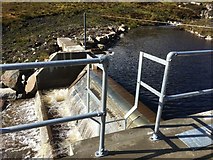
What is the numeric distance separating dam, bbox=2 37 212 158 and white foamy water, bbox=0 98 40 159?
0.21 m

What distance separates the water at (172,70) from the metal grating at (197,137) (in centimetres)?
398

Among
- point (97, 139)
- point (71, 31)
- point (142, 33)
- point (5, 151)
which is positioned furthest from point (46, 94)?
point (142, 33)

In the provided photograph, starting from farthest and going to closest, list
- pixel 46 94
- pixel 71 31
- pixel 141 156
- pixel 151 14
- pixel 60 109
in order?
pixel 151 14 < pixel 71 31 < pixel 46 94 < pixel 60 109 < pixel 141 156

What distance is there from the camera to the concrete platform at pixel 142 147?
104 inches

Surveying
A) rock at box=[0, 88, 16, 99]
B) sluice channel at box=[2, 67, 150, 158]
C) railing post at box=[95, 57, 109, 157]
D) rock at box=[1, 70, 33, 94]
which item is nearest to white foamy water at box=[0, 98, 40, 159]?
sluice channel at box=[2, 67, 150, 158]

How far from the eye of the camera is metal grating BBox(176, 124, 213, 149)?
2879 mm

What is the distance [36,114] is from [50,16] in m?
22.7

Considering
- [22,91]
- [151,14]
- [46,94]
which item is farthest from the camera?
[151,14]

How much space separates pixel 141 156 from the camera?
8.63 feet

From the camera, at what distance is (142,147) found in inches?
109

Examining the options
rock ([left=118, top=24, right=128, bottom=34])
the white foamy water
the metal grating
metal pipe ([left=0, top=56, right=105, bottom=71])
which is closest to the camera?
metal pipe ([left=0, top=56, right=105, bottom=71])

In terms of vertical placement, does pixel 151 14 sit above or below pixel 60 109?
above

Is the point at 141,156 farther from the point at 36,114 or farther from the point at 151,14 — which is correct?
the point at 151,14

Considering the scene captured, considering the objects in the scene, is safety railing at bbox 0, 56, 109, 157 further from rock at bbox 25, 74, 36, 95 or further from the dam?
rock at bbox 25, 74, 36, 95
